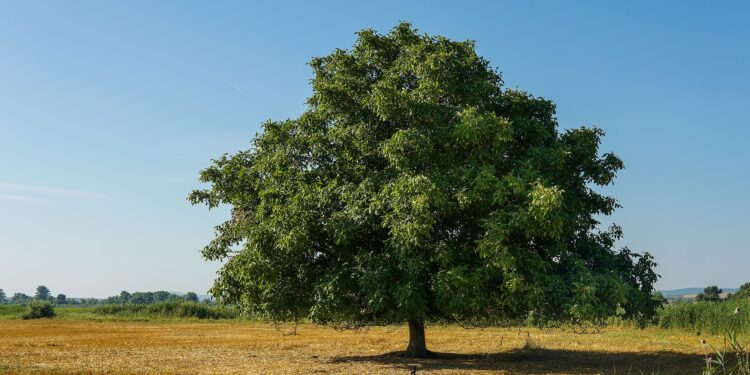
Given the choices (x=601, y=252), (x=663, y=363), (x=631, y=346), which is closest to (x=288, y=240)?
(x=601, y=252)

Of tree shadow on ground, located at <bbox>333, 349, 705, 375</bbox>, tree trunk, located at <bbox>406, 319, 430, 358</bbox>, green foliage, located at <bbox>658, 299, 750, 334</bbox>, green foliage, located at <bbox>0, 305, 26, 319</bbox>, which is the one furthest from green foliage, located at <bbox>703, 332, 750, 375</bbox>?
green foliage, located at <bbox>0, 305, 26, 319</bbox>

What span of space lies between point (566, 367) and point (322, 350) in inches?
498

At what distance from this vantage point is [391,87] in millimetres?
23156

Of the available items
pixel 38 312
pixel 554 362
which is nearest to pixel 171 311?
pixel 38 312

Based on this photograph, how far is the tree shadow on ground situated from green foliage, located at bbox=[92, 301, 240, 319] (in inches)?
1988

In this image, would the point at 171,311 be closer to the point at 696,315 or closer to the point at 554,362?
the point at 696,315

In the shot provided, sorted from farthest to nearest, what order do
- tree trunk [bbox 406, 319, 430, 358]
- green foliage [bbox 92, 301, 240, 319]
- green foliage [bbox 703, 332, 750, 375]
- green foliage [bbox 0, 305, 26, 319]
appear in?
green foliage [bbox 0, 305, 26, 319] < green foliage [bbox 92, 301, 240, 319] < tree trunk [bbox 406, 319, 430, 358] < green foliage [bbox 703, 332, 750, 375]

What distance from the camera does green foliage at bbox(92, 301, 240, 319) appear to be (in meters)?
74.8

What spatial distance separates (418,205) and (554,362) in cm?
1065

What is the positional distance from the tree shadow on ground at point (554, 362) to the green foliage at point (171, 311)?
50.5 metres

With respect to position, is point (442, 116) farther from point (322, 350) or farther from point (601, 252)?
point (322, 350)

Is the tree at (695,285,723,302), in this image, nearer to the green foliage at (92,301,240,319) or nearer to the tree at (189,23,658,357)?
the tree at (189,23,658,357)

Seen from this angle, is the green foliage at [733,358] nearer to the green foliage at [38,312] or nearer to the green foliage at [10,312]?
the green foliage at [38,312]

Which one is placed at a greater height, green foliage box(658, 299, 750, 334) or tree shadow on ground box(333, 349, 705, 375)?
green foliage box(658, 299, 750, 334)
